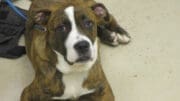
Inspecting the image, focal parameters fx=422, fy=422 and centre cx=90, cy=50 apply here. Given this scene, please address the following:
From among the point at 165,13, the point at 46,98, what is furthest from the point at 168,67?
the point at 46,98

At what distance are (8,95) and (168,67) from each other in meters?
0.97

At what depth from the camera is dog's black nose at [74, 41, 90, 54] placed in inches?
74.2

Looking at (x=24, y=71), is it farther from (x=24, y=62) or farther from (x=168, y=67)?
(x=168, y=67)

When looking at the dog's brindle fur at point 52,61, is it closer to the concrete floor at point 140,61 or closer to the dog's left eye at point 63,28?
the dog's left eye at point 63,28

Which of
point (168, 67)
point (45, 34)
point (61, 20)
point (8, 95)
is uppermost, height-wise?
point (61, 20)

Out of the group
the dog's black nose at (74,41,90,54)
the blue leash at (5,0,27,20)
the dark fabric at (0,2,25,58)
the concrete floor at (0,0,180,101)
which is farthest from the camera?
the blue leash at (5,0,27,20)

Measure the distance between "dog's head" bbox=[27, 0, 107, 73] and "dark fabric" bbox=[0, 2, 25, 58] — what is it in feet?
2.03

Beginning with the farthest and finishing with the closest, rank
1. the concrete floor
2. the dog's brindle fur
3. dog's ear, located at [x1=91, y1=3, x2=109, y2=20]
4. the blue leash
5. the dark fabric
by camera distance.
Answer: the blue leash → the dark fabric → the concrete floor → dog's ear, located at [x1=91, y1=3, x2=109, y2=20] → the dog's brindle fur

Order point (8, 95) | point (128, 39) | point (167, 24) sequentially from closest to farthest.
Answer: point (8, 95) < point (128, 39) < point (167, 24)

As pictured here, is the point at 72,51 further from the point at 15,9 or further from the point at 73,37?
the point at 15,9

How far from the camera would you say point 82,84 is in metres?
2.11

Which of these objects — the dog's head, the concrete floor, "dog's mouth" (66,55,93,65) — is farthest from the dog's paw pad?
"dog's mouth" (66,55,93,65)

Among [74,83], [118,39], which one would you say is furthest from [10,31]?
[74,83]

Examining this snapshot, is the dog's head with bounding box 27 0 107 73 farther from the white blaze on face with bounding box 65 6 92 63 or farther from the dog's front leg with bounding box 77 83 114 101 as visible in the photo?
the dog's front leg with bounding box 77 83 114 101
